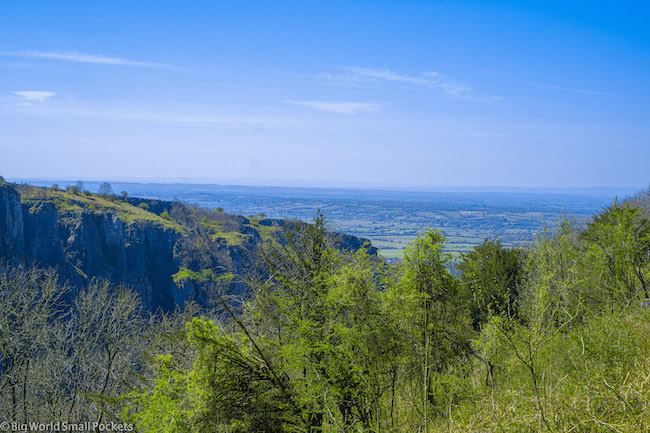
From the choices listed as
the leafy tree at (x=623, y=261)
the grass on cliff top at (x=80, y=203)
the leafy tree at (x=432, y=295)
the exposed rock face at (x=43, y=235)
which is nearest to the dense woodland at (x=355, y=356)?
the leafy tree at (x=432, y=295)

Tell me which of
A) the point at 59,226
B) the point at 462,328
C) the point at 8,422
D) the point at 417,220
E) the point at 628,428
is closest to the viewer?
the point at 628,428

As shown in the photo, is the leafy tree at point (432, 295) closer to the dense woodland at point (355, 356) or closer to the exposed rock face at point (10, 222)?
the dense woodland at point (355, 356)

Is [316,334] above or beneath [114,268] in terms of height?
above

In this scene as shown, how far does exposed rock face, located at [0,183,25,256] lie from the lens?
6694 centimetres

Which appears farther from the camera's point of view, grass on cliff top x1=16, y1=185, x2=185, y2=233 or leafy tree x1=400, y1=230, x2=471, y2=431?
grass on cliff top x1=16, y1=185, x2=185, y2=233

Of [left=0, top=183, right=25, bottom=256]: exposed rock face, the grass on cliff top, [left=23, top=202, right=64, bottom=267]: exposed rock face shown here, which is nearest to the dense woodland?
[left=0, top=183, right=25, bottom=256]: exposed rock face

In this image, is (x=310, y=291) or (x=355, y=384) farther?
(x=310, y=291)

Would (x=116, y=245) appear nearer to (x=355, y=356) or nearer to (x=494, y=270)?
(x=494, y=270)

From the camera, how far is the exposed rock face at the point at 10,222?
220ft

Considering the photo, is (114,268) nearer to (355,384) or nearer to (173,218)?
(173,218)

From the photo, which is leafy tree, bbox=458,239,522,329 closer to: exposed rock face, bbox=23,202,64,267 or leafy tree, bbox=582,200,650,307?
leafy tree, bbox=582,200,650,307

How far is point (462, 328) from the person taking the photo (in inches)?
444

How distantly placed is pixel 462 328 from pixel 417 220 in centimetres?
15474

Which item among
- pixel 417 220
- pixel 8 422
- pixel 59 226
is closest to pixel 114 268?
pixel 59 226
